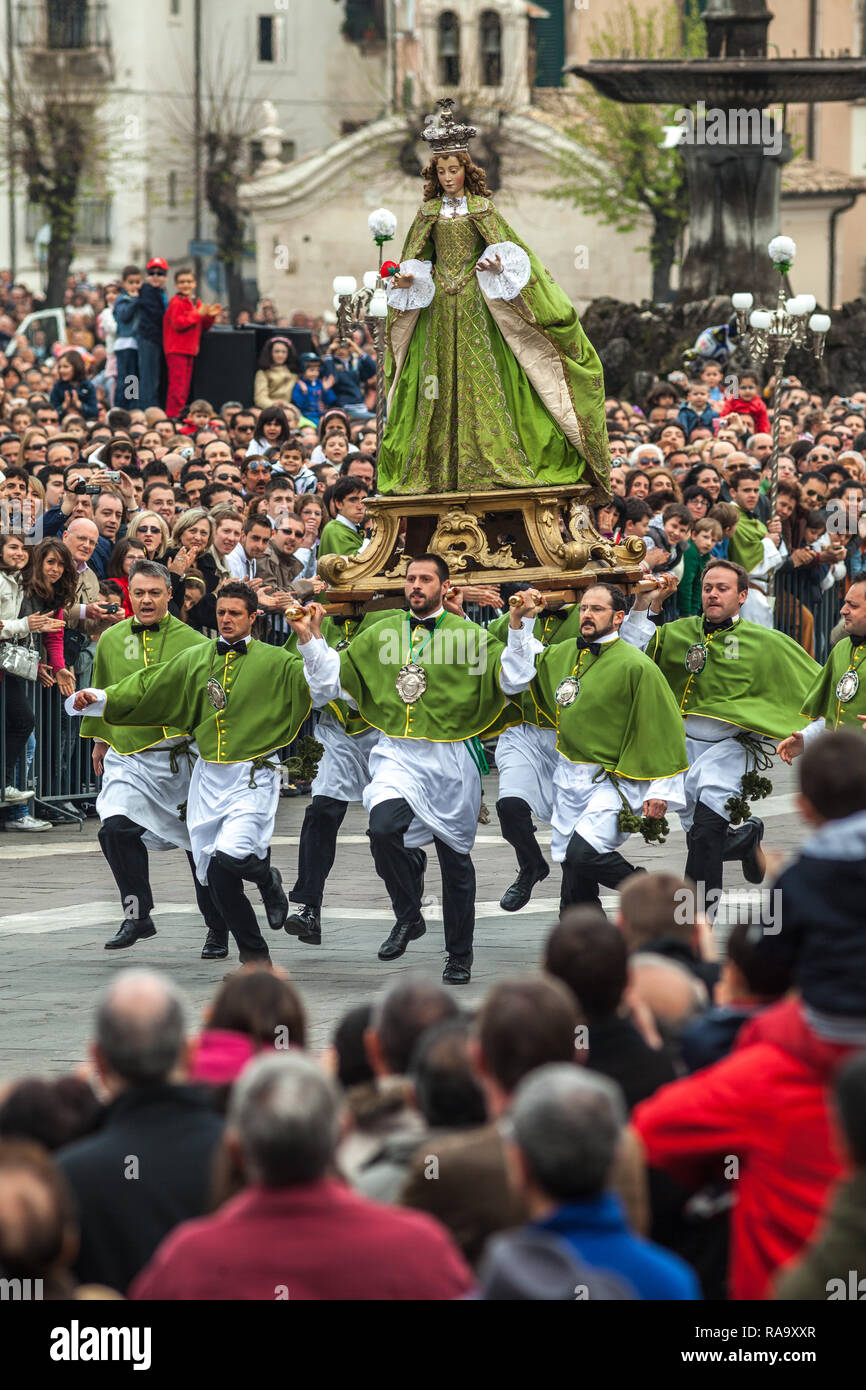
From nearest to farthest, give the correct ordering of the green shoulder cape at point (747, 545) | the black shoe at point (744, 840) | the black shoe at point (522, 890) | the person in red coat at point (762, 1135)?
1. the person in red coat at point (762, 1135)
2. the black shoe at point (744, 840)
3. the black shoe at point (522, 890)
4. the green shoulder cape at point (747, 545)

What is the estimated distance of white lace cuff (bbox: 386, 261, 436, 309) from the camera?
12.0 meters

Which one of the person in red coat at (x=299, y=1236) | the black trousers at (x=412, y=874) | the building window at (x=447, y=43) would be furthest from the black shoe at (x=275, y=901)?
the building window at (x=447, y=43)

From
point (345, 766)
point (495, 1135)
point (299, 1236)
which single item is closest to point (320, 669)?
point (345, 766)

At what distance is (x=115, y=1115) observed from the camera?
4613 millimetres

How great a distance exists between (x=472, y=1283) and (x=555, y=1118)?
0.36 m

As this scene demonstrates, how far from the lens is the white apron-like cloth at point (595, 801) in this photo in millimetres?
9711

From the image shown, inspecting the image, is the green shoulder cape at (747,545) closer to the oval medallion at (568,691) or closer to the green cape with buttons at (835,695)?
the green cape with buttons at (835,695)

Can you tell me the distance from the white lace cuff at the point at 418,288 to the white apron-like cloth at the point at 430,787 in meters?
2.73

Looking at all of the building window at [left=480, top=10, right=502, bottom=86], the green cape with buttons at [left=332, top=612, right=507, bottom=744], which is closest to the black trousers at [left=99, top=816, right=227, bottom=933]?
the green cape with buttons at [left=332, top=612, right=507, bottom=744]

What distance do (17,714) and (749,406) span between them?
9.82 meters

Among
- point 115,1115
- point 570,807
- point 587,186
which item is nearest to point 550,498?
point 570,807

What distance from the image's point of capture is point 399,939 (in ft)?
33.3

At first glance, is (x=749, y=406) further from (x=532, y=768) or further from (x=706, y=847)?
(x=706, y=847)

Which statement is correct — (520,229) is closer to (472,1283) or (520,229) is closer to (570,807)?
(570,807)
